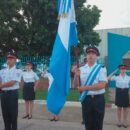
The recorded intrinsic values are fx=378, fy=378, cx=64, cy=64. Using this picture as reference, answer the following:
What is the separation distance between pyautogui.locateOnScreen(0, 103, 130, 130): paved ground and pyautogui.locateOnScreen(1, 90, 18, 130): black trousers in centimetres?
195

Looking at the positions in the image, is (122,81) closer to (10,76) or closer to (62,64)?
(10,76)

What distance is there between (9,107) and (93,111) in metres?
2.06

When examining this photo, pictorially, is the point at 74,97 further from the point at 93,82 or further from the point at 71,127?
the point at 93,82

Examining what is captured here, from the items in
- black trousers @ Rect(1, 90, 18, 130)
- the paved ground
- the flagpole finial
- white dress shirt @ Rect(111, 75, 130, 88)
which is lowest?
the paved ground

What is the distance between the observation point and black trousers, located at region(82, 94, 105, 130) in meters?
5.94

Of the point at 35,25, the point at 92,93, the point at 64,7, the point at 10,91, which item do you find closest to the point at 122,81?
the point at 10,91

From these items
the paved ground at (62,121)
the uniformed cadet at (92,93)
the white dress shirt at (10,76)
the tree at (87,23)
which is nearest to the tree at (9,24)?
the tree at (87,23)

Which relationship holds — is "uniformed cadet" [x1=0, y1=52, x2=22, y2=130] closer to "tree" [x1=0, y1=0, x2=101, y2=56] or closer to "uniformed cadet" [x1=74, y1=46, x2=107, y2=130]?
"uniformed cadet" [x1=74, y1=46, x2=107, y2=130]

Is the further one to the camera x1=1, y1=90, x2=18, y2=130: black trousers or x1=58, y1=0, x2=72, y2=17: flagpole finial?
x1=1, y1=90, x2=18, y2=130: black trousers

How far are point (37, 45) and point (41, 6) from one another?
2.49m

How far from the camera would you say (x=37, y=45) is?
24.3m

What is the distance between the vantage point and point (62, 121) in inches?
417

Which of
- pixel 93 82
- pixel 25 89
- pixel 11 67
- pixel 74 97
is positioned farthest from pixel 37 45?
pixel 93 82

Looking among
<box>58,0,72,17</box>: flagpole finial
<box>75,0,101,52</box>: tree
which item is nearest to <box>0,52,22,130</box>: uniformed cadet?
<box>58,0,72,17</box>: flagpole finial
